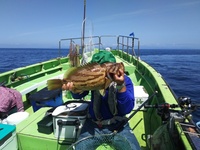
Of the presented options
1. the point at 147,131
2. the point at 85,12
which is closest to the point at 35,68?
the point at 85,12

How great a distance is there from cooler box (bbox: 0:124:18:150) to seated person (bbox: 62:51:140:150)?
1096 mm

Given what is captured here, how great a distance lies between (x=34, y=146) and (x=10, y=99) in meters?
1.51

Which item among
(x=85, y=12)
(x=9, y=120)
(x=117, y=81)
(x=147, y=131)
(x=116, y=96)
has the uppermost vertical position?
(x=85, y=12)

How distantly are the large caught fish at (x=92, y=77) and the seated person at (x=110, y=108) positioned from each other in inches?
3.2

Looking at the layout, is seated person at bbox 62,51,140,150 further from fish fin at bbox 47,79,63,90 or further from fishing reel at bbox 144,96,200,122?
fishing reel at bbox 144,96,200,122

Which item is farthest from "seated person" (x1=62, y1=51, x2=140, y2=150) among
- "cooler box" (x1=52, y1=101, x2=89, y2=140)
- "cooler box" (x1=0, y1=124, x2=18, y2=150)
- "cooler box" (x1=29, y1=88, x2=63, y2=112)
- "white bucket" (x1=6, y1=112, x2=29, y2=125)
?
"cooler box" (x1=29, y1=88, x2=63, y2=112)

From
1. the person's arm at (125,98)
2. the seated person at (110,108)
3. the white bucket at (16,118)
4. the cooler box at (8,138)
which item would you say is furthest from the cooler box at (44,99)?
the person's arm at (125,98)

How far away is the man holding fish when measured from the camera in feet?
6.27

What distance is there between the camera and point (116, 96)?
2189mm

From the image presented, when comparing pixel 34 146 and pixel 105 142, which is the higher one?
pixel 105 142

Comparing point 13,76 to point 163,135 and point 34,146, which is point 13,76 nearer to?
point 34,146

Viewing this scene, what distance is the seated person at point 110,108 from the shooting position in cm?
217

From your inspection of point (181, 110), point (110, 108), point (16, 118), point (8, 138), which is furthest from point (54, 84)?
point (16, 118)

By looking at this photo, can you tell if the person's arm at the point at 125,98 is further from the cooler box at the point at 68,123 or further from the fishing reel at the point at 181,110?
the cooler box at the point at 68,123
